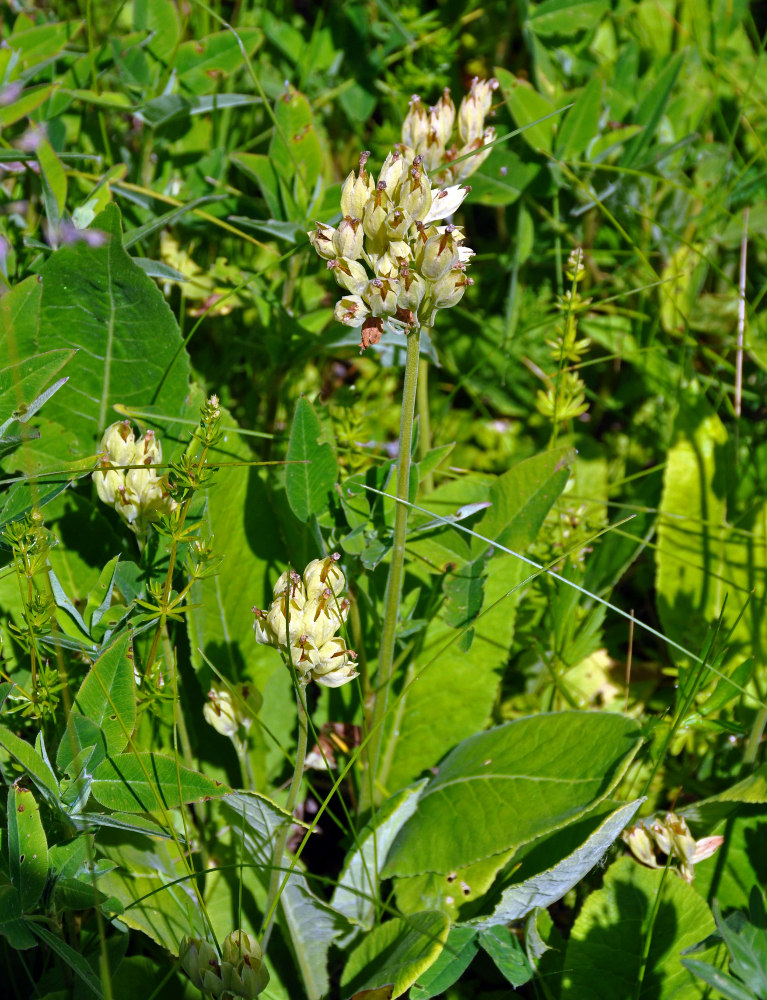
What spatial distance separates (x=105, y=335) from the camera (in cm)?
179

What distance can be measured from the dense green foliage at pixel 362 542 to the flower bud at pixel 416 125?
2.1 inches

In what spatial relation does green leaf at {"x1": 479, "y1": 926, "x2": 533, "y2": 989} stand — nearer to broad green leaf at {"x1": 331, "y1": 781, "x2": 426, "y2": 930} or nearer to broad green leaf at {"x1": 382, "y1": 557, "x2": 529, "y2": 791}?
broad green leaf at {"x1": 331, "y1": 781, "x2": 426, "y2": 930}

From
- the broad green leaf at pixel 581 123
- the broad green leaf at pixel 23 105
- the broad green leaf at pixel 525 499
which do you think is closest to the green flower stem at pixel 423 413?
the broad green leaf at pixel 525 499

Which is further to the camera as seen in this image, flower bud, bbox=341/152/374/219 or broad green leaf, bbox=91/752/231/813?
broad green leaf, bbox=91/752/231/813

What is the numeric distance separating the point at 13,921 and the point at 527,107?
2.08 m

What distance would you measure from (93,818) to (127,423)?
0.63 m

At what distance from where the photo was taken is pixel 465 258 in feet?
4.15

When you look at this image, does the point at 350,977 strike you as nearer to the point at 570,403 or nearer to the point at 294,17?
the point at 570,403

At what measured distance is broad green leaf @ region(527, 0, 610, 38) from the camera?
2.61 m

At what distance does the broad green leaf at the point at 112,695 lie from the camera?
139 centimetres

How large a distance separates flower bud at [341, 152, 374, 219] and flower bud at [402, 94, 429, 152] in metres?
0.50

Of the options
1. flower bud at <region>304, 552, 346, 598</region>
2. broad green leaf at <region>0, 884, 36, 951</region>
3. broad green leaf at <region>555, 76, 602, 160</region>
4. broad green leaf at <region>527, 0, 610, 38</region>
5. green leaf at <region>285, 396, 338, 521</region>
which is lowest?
broad green leaf at <region>0, 884, 36, 951</region>

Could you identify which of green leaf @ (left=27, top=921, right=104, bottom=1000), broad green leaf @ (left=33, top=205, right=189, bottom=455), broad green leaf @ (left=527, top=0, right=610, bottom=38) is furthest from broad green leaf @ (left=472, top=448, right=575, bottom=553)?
broad green leaf @ (left=527, top=0, right=610, bottom=38)

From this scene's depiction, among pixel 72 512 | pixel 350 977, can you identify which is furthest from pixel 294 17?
pixel 350 977
